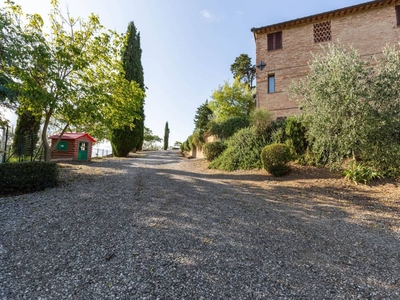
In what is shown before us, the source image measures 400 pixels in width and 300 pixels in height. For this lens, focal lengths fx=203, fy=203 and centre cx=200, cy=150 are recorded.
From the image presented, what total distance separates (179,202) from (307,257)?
9.49 ft

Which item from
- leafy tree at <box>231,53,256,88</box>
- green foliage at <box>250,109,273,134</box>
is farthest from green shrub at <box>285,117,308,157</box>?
leafy tree at <box>231,53,256,88</box>

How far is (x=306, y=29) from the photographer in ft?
44.2

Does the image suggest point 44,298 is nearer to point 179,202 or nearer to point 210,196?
point 179,202

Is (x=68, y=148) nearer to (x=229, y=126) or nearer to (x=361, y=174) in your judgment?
(x=229, y=126)

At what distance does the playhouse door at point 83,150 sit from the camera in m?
14.4

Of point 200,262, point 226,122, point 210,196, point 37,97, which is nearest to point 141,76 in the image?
point 226,122

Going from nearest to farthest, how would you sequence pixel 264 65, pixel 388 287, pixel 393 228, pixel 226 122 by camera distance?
pixel 388 287 → pixel 393 228 → pixel 226 122 → pixel 264 65

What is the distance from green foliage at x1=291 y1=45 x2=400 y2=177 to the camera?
6301 millimetres

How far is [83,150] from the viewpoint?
14688mm

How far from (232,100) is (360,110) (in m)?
17.1

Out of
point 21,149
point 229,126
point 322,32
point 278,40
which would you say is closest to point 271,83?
point 278,40

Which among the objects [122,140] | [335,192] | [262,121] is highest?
[262,121]

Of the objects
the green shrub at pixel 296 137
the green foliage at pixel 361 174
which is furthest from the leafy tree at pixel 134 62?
the green foliage at pixel 361 174

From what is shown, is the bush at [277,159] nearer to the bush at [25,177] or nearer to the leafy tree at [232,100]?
the bush at [25,177]
